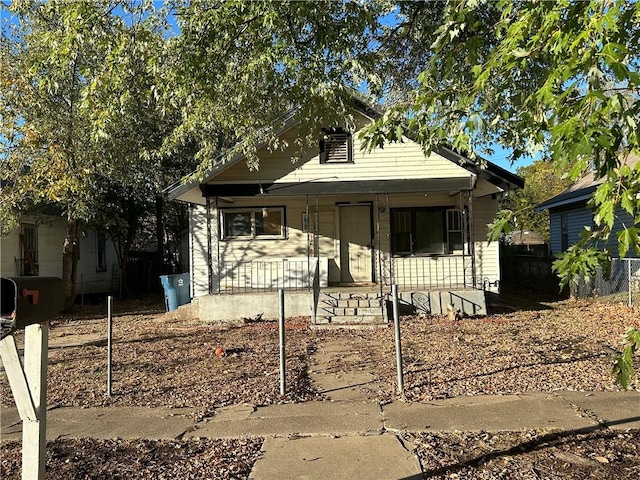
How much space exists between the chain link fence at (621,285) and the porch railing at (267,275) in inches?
271

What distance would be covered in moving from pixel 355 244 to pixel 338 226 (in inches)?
26.7

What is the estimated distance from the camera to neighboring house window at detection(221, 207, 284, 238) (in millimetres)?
14211

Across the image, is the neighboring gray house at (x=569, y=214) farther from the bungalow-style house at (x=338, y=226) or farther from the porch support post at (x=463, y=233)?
the bungalow-style house at (x=338, y=226)

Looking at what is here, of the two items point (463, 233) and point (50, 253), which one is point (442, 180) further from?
point (50, 253)

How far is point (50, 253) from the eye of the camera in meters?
18.3

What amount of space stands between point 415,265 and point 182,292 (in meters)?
6.48

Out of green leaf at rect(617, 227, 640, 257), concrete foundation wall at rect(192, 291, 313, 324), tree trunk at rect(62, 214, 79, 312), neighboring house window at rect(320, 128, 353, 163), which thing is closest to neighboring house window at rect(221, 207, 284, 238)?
neighboring house window at rect(320, 128, 353, 163)

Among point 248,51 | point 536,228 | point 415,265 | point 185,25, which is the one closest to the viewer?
point 185,25

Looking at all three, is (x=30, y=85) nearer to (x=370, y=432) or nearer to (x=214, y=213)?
(x=214, y=213)

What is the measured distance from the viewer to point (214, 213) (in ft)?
46.8

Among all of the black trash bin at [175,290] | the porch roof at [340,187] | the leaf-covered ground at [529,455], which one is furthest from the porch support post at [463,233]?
the leaf-covered ground at [529,455]

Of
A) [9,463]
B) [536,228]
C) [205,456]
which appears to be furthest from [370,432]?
[536,228]

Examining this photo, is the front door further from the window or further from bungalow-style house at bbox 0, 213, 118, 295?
bungalow-style house at bbox 0, 213, 118, 295

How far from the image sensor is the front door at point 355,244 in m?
14.3
